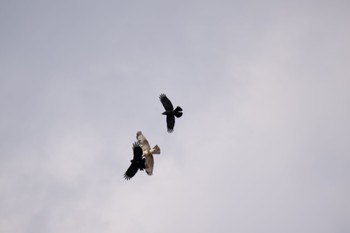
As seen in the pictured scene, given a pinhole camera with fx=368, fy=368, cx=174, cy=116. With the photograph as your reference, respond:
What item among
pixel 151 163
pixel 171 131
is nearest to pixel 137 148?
pixel 151 163

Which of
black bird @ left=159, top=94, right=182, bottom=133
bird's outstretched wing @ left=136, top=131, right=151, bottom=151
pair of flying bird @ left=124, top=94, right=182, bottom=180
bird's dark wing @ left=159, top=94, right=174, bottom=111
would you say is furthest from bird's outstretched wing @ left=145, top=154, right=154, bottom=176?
bird's dark wing @ left=159, top=94, right=174, bottom=111

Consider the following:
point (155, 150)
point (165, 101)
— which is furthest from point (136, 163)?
point (165, 101)

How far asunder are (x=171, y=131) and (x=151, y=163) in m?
4.06

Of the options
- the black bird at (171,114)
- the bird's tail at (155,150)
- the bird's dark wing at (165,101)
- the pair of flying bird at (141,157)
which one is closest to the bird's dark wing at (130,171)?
the pair of flying bird at (141,157)

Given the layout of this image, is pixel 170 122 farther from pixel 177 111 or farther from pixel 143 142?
pixel 143 142

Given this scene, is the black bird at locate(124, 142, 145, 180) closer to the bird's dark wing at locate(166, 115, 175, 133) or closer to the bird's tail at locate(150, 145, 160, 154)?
the bird's tail at locate(150, 145, 160, 154)

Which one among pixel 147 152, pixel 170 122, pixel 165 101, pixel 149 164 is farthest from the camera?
pixel 170 122

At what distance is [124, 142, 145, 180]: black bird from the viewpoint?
23.0 m

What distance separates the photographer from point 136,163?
77.6ft

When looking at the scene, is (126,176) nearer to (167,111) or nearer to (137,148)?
(137,148)

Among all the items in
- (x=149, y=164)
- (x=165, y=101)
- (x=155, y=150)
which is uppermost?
(x=165, y=101)

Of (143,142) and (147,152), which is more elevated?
(143,142)

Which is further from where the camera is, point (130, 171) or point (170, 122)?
point (170, 122)

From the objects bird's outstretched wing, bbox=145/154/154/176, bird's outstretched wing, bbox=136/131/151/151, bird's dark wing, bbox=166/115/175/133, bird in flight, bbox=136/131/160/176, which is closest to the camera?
bird in flight, bbox=136/131/160/176
